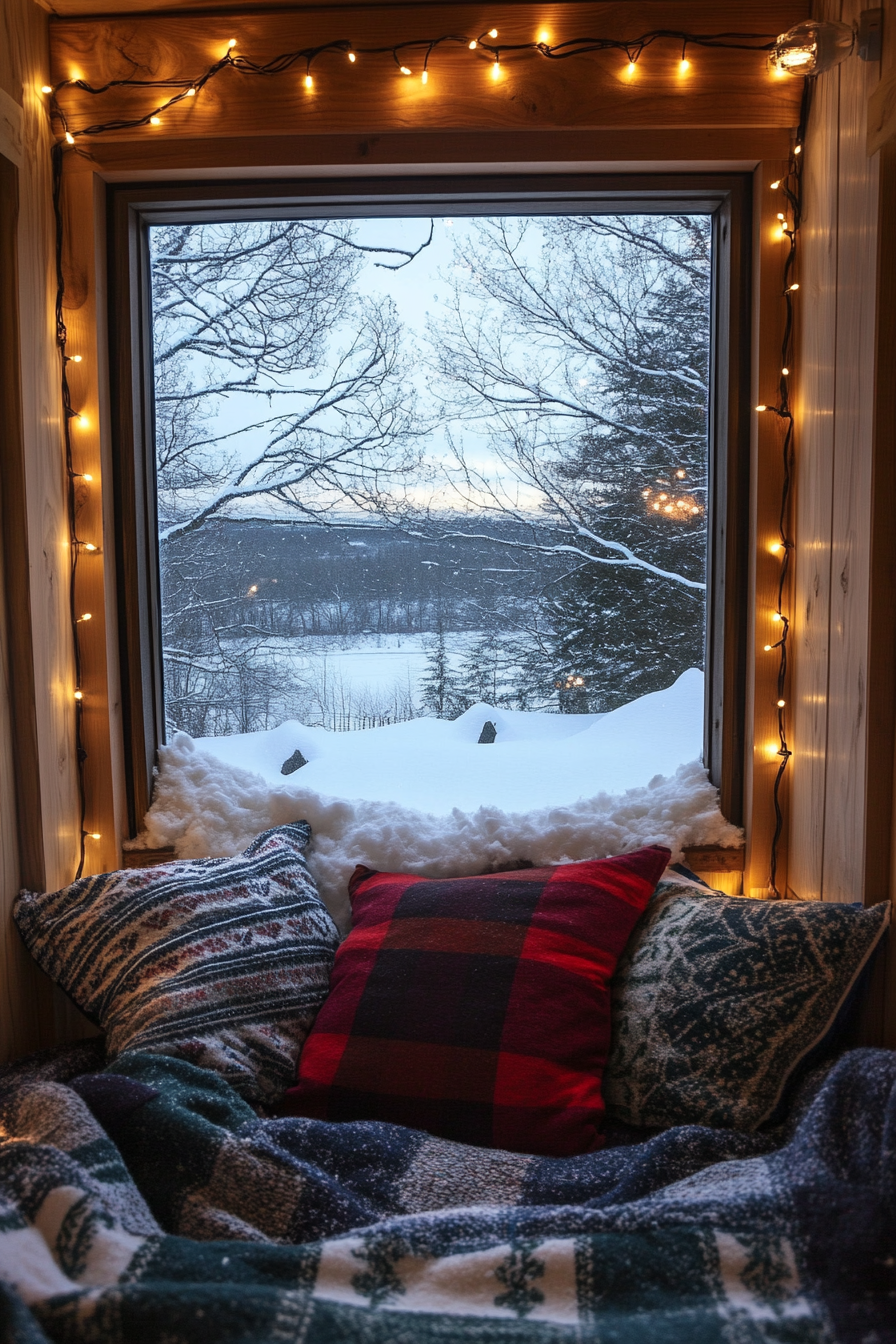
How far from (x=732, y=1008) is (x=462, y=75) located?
1773 mm

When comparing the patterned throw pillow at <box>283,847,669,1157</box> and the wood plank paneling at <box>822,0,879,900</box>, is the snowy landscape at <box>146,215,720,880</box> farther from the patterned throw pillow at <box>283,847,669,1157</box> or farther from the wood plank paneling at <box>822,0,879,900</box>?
the wood plank paneling at <box>822,0,879,900</box>

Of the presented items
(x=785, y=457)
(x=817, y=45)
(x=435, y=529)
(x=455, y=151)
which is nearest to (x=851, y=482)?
(x=785, y=457)

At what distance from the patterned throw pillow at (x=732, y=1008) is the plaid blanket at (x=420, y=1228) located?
8cm

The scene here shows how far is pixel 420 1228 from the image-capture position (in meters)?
1.08

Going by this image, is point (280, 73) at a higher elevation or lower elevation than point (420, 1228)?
higher

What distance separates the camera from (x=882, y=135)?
141 centimetres

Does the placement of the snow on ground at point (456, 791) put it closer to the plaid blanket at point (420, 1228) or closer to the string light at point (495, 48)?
the plaid blanket at point (420, 1228)

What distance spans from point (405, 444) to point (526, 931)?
107 cm

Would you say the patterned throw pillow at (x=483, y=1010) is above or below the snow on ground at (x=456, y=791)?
below

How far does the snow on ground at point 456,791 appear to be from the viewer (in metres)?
1.88

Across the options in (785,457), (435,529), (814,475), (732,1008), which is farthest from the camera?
(435,529)

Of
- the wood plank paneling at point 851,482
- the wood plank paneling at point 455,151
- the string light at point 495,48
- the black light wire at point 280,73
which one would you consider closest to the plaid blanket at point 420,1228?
the wood plank paneling at point 851,482

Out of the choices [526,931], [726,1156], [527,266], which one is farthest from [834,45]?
[726,1156]

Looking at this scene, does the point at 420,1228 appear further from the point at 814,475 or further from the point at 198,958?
the point at 814,475
